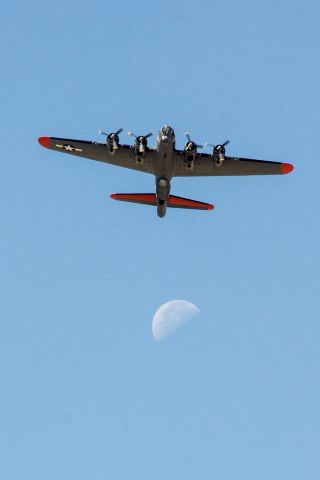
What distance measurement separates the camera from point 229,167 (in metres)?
70.8

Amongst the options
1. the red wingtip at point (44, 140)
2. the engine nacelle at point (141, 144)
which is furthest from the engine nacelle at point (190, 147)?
the red wingtip at point (44, 140)

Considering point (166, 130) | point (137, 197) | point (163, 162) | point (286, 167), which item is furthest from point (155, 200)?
point (286, 167)

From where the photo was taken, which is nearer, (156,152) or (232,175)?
(156,152)

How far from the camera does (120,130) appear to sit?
220 ft

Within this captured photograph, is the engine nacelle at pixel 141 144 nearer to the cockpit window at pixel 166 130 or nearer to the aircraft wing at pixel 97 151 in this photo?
Answer: the aircraft wing at pixel 97 151

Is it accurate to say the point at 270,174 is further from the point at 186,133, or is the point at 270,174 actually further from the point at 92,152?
the point at 92,152

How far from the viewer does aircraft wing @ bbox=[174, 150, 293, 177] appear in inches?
2731

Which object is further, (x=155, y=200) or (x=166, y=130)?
(x=155, y=200)

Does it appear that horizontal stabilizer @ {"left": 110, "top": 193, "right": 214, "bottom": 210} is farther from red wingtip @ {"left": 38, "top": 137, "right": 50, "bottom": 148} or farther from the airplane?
red wingtip @ {"left": 38, "top": 137, "right": 50, "bottom": 148}

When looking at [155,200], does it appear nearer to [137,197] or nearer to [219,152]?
[137,197]

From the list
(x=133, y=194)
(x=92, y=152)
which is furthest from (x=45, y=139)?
(x=133, y=194)

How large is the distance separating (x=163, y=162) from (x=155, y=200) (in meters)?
5.95

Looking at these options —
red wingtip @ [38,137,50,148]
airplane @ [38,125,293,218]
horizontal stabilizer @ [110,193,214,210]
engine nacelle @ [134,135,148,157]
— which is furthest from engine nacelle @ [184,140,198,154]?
red wingtip @ [38,137,50,148]

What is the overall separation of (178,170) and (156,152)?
420cm
